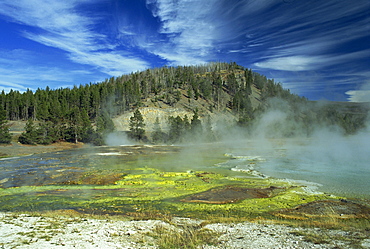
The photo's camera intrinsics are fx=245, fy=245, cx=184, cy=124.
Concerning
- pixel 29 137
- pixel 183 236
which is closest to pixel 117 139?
pixel 29 137

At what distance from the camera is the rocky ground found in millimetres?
7812

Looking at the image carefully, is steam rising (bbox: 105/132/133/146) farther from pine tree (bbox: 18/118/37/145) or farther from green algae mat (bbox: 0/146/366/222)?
green algae mat (bbox: 0/146/366/222)

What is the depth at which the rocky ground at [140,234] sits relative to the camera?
7.81 meters

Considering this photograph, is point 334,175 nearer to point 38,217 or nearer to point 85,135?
point 38,217

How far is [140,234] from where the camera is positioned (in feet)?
29.3

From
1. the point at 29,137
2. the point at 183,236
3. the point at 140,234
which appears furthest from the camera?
the point at 29,137

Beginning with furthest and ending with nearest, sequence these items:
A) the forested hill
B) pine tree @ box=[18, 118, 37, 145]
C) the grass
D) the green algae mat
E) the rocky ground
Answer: the forested hill → pine tree @ box=[18, 118, 37, 145] → the green algae mat → the grass → the rocky ground

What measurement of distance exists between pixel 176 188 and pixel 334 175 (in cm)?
1387

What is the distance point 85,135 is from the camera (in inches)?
2591

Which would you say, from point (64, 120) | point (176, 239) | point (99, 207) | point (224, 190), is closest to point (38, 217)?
point (99, 207)

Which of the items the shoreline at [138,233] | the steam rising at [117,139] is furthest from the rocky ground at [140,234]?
the steam rising at [117,139]

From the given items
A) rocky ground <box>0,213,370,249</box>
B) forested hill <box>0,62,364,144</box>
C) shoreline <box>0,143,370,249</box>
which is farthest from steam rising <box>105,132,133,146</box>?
rocky ground <box>0,213,370,249</box>

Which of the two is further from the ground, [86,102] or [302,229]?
[86,102]

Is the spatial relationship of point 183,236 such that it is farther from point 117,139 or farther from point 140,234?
point 117,139
